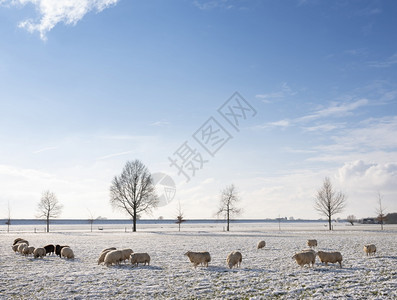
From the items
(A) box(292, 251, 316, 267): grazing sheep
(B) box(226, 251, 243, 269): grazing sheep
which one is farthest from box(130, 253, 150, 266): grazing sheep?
(A) box(292, 251, 316, 267): grazing sheep

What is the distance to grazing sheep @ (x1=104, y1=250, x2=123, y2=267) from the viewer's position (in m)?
19.6

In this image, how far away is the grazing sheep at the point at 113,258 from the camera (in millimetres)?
19625

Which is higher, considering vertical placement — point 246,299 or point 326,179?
point 326,179

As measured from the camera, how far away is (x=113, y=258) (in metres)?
19.8

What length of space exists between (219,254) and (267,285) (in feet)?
34.5

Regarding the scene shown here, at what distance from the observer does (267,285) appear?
1412 cm

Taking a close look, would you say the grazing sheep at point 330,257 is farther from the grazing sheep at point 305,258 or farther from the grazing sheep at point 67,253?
the grazing sheep at point 67,253

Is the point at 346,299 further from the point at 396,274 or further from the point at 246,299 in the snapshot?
the point at 396,274

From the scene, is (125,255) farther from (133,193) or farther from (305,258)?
(133,193)

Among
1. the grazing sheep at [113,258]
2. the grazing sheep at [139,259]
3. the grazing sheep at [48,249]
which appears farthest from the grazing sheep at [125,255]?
the grazing sheep at [48,249]

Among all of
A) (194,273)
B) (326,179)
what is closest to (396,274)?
(194,273)

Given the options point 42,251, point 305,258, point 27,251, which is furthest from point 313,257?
point 27,251

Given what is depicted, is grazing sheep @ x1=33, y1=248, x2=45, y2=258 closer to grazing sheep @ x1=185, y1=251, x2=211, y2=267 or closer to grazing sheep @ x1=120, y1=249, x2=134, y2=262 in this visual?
grazing sheep @ x1=120, y1=249, x2=134, y2=262

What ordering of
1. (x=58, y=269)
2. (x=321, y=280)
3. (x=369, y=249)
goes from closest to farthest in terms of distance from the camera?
1. (x=321, y=280)
2. (x=58, y=269)
3. (x=369, y=249)
